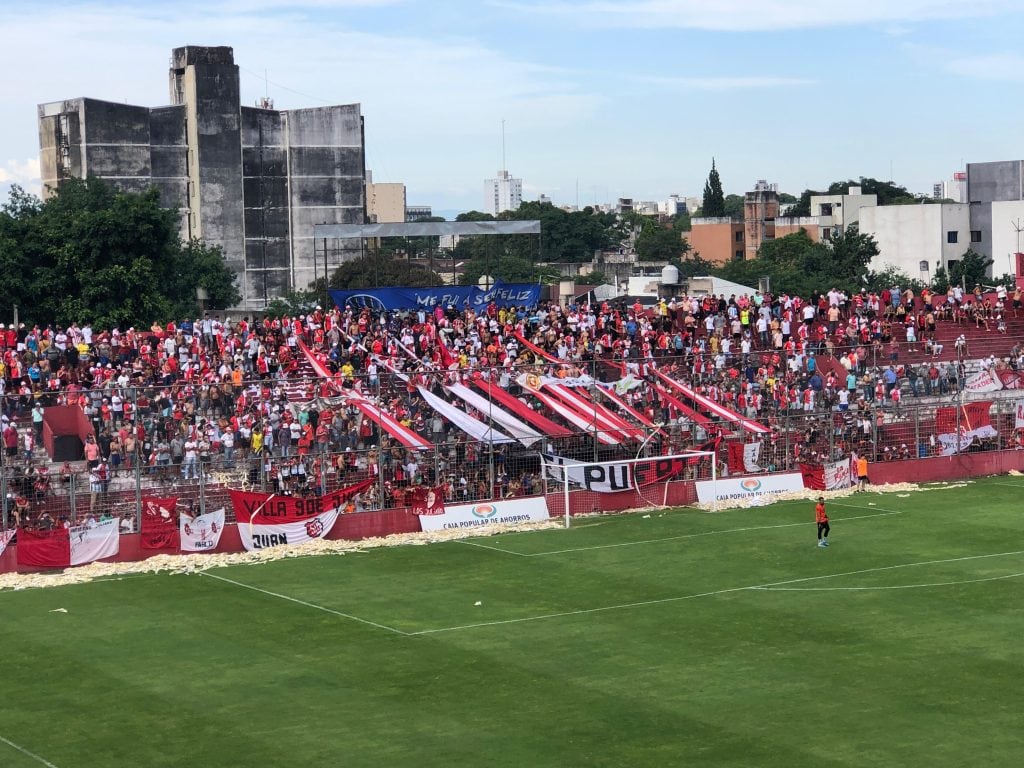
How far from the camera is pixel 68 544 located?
121 feet

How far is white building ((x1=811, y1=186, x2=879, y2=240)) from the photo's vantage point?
16188 centimetres

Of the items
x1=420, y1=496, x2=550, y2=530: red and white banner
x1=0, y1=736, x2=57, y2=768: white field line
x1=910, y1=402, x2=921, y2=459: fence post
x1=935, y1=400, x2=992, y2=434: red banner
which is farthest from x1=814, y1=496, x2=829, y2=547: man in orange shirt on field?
x1=0, y1=736, x2=57, y2=768: white field line

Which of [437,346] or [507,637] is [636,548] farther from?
[437,346]

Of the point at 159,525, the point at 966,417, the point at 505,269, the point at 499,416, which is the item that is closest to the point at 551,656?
the point at 159,525

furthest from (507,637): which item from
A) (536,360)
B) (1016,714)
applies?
(536,360)

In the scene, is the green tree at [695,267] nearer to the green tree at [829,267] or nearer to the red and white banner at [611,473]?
the green tree at [829,267]

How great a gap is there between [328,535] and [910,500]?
707 inches

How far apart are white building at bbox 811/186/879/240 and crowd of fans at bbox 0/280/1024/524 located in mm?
97338

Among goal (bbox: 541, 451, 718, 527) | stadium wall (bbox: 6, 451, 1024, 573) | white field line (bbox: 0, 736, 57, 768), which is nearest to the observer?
white field line (bbox: 0, 736, 57, 768)

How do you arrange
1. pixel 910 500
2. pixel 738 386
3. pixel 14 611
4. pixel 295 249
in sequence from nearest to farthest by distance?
1. pixel 14 611
2. pixel 910 500
3. pixel 738 386
4. pixel 295 249

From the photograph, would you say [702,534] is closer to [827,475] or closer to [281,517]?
[827,475]

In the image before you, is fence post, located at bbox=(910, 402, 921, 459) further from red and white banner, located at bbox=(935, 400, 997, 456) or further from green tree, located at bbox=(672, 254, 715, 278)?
green tree, located at bbox=(672, 254, 715, 278)

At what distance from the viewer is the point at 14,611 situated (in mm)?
32500

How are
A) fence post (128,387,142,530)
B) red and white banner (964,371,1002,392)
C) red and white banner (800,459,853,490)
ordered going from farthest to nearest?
1. red and white banner (964,371,1002,392)
2. red and white banner (800,459,853,490)
3. fence post (128,387,142,530)
